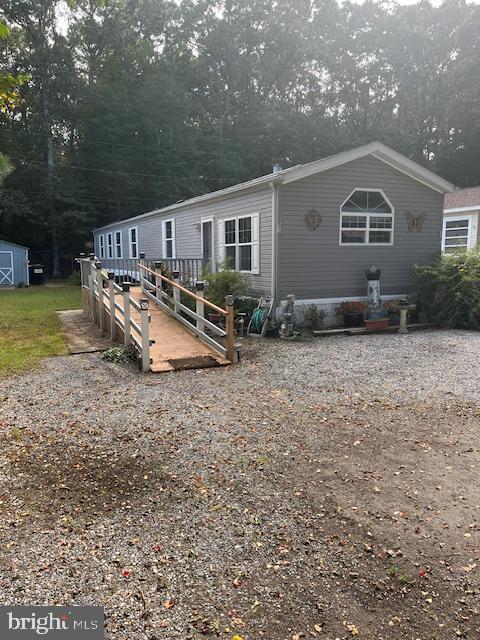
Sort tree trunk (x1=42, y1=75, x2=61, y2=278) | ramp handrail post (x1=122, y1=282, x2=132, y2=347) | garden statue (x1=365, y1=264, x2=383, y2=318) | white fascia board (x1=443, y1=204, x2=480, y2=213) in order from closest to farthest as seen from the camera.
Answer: ramp handrail post (x1=122, y1=282, x2=132, y2=347) < garden statue (x1=365, y1=264, x2=383, y2=318) < white fascia board (x1=443, y1=204, x2=480, y2=213) < tree trunk (x1=42, y1=75, x2=61, y2=278)

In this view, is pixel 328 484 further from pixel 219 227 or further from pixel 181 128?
pixel 181 128

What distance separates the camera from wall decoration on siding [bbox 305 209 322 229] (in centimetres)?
977

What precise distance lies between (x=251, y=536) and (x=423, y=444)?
197cm

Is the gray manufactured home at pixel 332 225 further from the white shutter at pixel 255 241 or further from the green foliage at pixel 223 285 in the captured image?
the green foliage at pixel 223 285

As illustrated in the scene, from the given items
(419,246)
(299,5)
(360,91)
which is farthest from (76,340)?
(299,5)

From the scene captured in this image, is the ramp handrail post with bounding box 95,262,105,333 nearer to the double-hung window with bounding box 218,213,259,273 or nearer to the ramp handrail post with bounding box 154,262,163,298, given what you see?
the ramp handrail post with bounding box 154,262,163,298

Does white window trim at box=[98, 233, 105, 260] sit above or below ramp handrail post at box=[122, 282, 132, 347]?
above

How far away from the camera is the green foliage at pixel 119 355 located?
7125 mm

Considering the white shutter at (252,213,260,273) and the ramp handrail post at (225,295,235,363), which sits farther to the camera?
the white shutter at (252,213,260,273)

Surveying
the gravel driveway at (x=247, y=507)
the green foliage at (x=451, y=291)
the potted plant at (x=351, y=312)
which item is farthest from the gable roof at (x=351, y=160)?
the gravel driveway at (x=247, y=507)

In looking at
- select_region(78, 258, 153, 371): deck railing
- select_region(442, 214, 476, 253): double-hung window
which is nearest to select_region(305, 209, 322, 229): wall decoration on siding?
select_region(78, 258, 153, 371): deck railing

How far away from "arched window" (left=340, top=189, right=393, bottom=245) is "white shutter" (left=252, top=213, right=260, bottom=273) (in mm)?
1862

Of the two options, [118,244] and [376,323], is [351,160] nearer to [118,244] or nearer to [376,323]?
[376,323]

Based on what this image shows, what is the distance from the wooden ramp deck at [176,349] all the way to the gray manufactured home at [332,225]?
2228 mm
